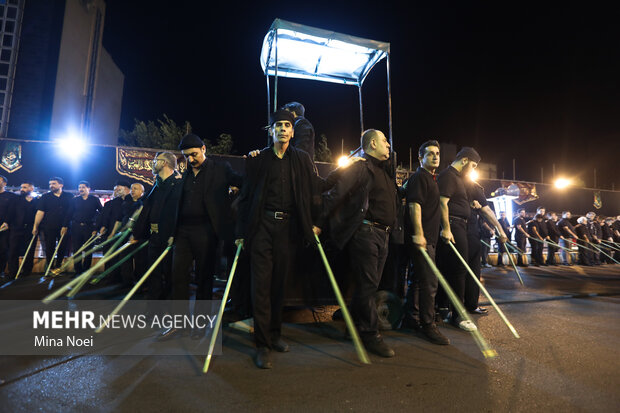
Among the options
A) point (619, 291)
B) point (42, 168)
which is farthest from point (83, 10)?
point (619, 291)

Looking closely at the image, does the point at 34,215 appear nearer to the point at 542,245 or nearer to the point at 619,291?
the point at 619,291

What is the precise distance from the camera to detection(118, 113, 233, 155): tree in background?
22.0 meters

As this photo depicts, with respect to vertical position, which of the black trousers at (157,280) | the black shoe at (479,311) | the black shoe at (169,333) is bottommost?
the black shoe at (169,333)

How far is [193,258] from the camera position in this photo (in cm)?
345

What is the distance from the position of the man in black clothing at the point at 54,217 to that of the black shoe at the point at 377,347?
812 centimetres

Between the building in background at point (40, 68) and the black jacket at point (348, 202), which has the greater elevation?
the building in background at point (40, 68)

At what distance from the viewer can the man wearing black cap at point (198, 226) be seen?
3.37 metres

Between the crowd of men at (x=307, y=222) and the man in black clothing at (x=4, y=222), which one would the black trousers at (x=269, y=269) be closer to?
the crowd of men at (x=307, y=222)

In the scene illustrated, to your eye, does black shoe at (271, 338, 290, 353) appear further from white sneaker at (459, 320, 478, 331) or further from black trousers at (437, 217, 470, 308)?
black trousers at (437, 217, 470, 308)

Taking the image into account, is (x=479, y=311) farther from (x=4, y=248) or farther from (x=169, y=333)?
(x=4, y=248)

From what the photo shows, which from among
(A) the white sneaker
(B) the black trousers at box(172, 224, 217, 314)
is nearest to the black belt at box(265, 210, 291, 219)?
(B) the black trousers at box(172, 224, 217, 314)

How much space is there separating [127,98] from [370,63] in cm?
2373

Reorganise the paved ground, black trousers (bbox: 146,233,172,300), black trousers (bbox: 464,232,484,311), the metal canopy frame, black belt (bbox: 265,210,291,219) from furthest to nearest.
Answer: the metal canopy frame → black trousers (bbox: 464,232,484,311) → black trousers (bbox: 146,233,172,300) → black belt (bbox: 265,210,291,219) → the paved ground

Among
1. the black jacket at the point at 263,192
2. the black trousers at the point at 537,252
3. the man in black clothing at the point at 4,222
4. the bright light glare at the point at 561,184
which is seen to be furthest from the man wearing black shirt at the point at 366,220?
the bright light glare at the point at 561,184
